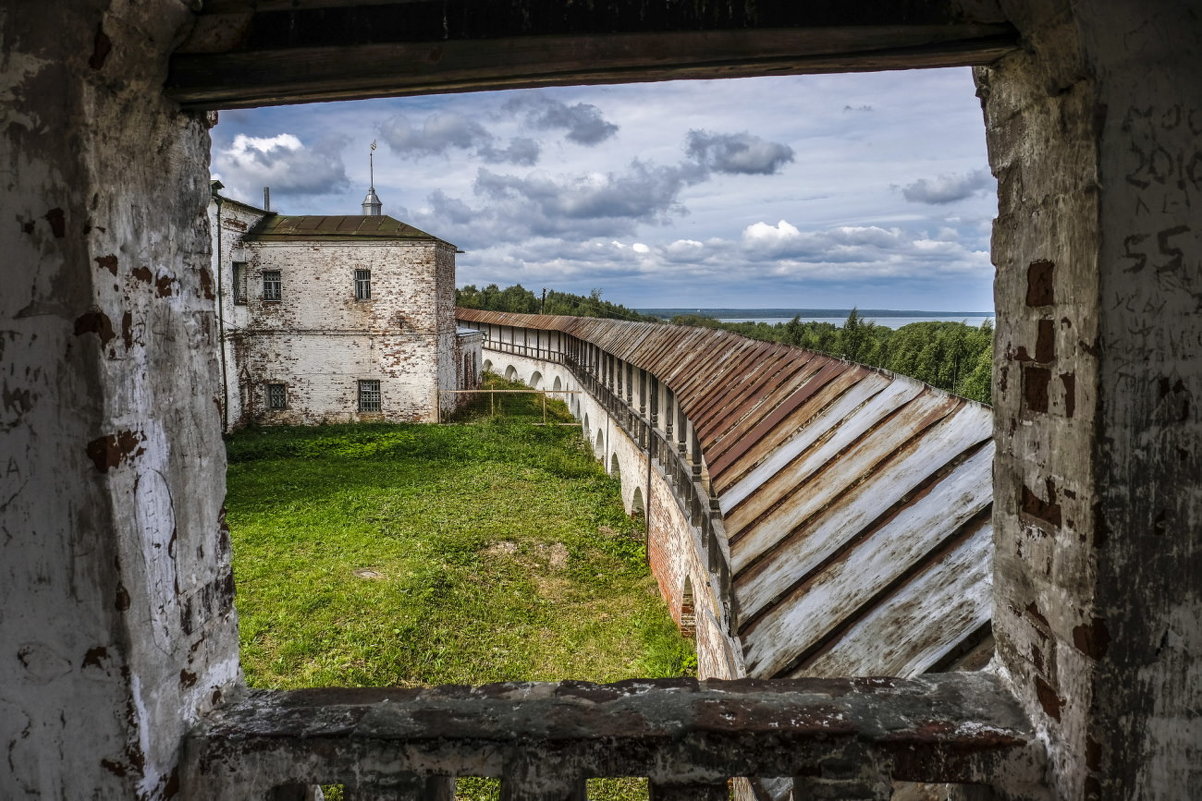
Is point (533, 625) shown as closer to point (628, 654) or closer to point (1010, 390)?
point (628, 654)

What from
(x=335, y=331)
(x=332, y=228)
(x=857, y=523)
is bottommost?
(x=857, y=523)

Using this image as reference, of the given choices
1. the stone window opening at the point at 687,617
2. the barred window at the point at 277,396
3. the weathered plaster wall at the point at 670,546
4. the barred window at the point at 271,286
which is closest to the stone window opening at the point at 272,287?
the barred window at the point at 271,286

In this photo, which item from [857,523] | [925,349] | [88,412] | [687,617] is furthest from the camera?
[925,349]

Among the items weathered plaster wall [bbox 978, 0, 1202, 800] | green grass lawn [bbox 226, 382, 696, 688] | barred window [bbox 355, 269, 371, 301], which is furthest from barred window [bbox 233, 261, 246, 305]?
weathered plaster wall [bbox 978, 0, 1202, 800]

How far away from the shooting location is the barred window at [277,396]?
74.3 ft

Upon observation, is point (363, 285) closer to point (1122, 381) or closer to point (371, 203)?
point (371, 203)

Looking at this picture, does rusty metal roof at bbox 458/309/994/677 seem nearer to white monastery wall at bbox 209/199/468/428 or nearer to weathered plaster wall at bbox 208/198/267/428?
white monastery wall at bbox 209/199/468/428

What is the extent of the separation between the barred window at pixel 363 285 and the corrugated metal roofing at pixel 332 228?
1.08 meters

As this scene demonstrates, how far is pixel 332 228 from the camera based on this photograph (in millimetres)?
22609

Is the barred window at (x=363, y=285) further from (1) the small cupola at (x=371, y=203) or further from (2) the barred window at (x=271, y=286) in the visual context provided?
(1) the small cupola at (x=371, y=203)

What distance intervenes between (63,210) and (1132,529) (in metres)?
2.44

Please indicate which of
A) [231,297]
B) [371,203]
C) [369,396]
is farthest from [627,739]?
[371,203]

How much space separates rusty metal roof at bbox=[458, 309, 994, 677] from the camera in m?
2.68

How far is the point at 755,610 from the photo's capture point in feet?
Answer: 10.1
